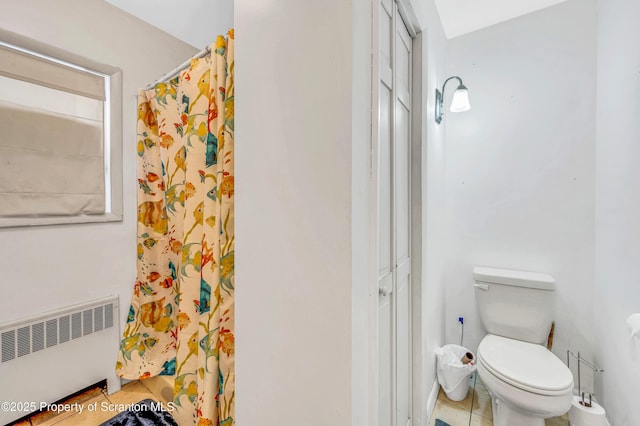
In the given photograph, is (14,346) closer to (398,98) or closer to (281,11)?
(281,11)

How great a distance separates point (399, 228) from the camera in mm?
1114

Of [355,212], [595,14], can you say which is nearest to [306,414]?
[355,212]

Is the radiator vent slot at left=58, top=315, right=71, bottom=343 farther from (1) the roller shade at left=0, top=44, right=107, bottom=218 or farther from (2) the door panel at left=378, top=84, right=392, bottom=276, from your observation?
(2) the door panel at left=378, top=84, right=392, bottom=276

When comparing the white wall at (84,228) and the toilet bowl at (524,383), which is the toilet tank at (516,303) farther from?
the white wall at (84,228)

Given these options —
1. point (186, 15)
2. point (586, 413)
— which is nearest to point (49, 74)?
point (186, 15)

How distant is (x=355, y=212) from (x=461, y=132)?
1.69 m

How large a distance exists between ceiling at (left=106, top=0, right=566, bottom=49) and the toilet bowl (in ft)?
6.67

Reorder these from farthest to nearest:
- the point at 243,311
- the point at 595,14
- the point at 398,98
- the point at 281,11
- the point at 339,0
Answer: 1. the point at 595,14
2. the point at 398,98
3. the point at 243,311
4. the point at 281,11
5. the point at 339,0

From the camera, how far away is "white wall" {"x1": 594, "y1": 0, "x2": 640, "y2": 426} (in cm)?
108

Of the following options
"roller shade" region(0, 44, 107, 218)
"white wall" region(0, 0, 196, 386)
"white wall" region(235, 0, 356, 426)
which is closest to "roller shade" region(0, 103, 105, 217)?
"roller shade" region(0, 44, 107, 218)

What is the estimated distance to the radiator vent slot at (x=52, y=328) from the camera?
127 cm

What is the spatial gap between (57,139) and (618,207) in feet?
9.59

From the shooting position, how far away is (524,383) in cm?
117

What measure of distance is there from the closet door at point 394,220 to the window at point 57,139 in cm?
170
